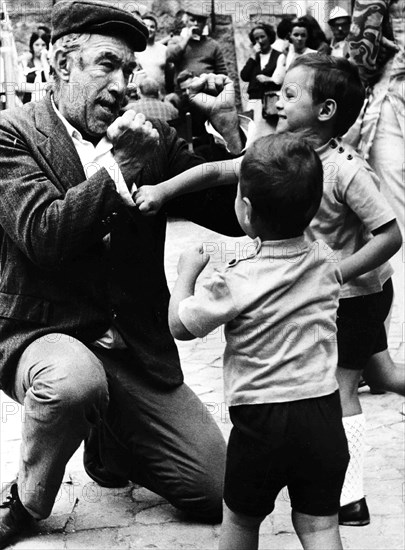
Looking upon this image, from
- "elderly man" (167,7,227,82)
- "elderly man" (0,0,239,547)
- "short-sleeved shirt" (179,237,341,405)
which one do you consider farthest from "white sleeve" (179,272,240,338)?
"elderly man" (167,7,227,82)

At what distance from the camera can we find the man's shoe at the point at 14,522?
10.5 feet

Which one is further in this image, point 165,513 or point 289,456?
point 165,513

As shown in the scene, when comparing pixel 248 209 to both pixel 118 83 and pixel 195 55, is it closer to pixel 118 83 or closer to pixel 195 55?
pixel 118 83

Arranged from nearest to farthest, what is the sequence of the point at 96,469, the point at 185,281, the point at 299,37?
the point at 185,281
the point at 96,469
the point at 299,37

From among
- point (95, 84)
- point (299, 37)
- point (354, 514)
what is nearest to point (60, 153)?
point (95, 84)

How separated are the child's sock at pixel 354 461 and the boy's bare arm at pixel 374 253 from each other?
1.65ft

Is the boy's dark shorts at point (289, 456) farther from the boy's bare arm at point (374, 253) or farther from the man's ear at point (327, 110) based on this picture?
the man's ear at point (327, 110)

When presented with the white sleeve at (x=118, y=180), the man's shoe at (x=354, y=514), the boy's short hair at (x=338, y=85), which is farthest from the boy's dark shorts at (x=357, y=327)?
the white sleeve at (x=118, y=180)

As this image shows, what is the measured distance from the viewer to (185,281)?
2.53 metres

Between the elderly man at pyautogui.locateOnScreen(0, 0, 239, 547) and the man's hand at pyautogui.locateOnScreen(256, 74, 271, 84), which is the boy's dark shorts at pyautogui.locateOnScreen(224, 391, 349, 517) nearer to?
the elderly man at pyautogui.locateOnScreen(0, 0, 239, 547)

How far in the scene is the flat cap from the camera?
130 inches

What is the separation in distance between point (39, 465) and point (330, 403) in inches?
40.8

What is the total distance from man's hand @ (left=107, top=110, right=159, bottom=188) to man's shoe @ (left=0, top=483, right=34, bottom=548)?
3.55 ft

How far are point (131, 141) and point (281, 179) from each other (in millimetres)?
819
